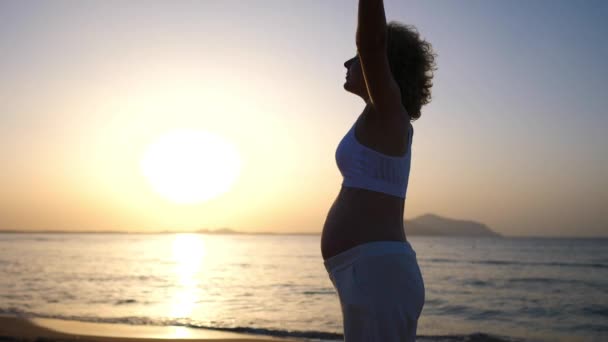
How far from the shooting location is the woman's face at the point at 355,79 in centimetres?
171

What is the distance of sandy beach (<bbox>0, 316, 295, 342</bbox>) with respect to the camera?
962 centimetres

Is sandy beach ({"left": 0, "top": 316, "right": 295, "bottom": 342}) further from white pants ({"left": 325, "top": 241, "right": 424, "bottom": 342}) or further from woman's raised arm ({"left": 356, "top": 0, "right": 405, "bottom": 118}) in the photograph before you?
woman's raised arm ({"left": 356, "top": 0, "right": 405, "bottom": 118})

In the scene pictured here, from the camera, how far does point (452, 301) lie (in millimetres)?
19094

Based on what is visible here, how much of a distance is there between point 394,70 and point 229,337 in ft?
31.4

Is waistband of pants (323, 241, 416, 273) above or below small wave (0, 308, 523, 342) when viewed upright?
above

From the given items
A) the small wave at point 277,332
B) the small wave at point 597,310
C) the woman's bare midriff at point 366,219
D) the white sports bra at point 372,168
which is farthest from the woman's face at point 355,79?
the small wave at point 597,310

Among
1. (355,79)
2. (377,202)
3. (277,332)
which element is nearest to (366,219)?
(377,202)

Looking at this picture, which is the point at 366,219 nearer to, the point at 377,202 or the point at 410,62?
the point at 377,202

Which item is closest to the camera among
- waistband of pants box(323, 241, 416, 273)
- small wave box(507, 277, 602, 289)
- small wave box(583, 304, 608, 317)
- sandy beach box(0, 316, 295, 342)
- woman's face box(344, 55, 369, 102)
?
waistband of pants box(323, 241, 416, 273)

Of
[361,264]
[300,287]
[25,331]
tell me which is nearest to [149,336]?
[25,331]

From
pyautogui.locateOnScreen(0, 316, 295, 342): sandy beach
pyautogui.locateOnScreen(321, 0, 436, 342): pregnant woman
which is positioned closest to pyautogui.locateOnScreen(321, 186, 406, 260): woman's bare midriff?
pyautogui.locateOnScreen(321, 0, 436, 342): pregnant woman

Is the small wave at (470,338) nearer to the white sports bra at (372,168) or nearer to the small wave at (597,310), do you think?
the small wave at (597,310)

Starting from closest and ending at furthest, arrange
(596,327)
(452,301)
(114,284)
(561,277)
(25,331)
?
1. (25,331)
2. (596,327)
3. (452,301)
4. (114,284)
5. (561,277)

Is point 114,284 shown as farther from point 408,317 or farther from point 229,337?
point 408,317
